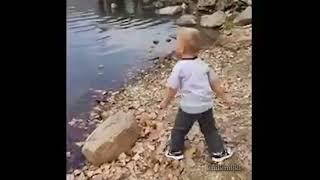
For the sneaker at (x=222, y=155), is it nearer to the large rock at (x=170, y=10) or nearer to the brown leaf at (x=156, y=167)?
the brown leaf at (x=156, y=167)

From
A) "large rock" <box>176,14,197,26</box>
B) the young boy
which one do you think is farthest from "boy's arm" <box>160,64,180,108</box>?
"large rock" <box>176,14,197,26</box>

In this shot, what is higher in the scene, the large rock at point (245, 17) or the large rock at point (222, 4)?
the large rock at point (222, 4)

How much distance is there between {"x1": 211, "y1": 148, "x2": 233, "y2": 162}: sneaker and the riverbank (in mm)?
12

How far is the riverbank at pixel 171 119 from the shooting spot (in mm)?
1177

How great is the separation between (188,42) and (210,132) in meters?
0.22

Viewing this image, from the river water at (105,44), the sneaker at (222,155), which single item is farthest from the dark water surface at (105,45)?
the sneaker at (222,155)

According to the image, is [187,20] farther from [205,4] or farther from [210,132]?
[210,132]

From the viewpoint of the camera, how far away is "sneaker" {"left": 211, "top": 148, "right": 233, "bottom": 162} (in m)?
1.18

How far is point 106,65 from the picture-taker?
120 centimetres

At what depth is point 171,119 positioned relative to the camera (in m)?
1.20

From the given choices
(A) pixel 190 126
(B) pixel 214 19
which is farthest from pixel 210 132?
(B) pixel 214 19
